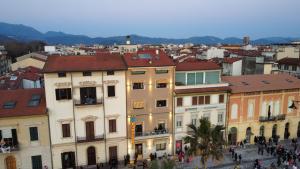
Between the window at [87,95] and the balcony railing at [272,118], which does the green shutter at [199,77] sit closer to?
the balcony railing at [272,118]

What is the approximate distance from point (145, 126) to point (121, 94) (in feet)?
19.4

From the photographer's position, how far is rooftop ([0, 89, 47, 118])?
33.0 meters

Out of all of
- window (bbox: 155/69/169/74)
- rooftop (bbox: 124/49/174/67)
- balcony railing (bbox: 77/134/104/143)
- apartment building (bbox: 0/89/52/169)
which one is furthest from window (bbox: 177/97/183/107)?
apartment building (bbox: 0/89/52/169)

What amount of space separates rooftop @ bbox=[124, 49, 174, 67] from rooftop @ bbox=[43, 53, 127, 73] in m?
1.21

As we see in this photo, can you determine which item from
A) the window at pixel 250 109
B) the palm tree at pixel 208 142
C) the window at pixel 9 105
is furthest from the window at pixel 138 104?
the window at pixel 250 109

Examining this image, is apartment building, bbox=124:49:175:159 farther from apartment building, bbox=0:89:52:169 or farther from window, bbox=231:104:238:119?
apartment building, bbox=0:89:52:169

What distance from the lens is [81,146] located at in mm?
36469

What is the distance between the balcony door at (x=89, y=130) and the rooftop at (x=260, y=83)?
70.1 ft

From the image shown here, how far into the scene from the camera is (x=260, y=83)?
45.1m

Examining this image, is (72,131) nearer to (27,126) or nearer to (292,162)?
(27,126)

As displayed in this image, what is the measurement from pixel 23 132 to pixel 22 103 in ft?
11.8

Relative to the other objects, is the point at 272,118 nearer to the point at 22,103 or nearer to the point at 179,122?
the point at 179,122

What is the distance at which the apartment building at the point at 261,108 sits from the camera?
42.8 m

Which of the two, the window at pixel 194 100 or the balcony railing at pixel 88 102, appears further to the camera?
the window at pixel 194 100
